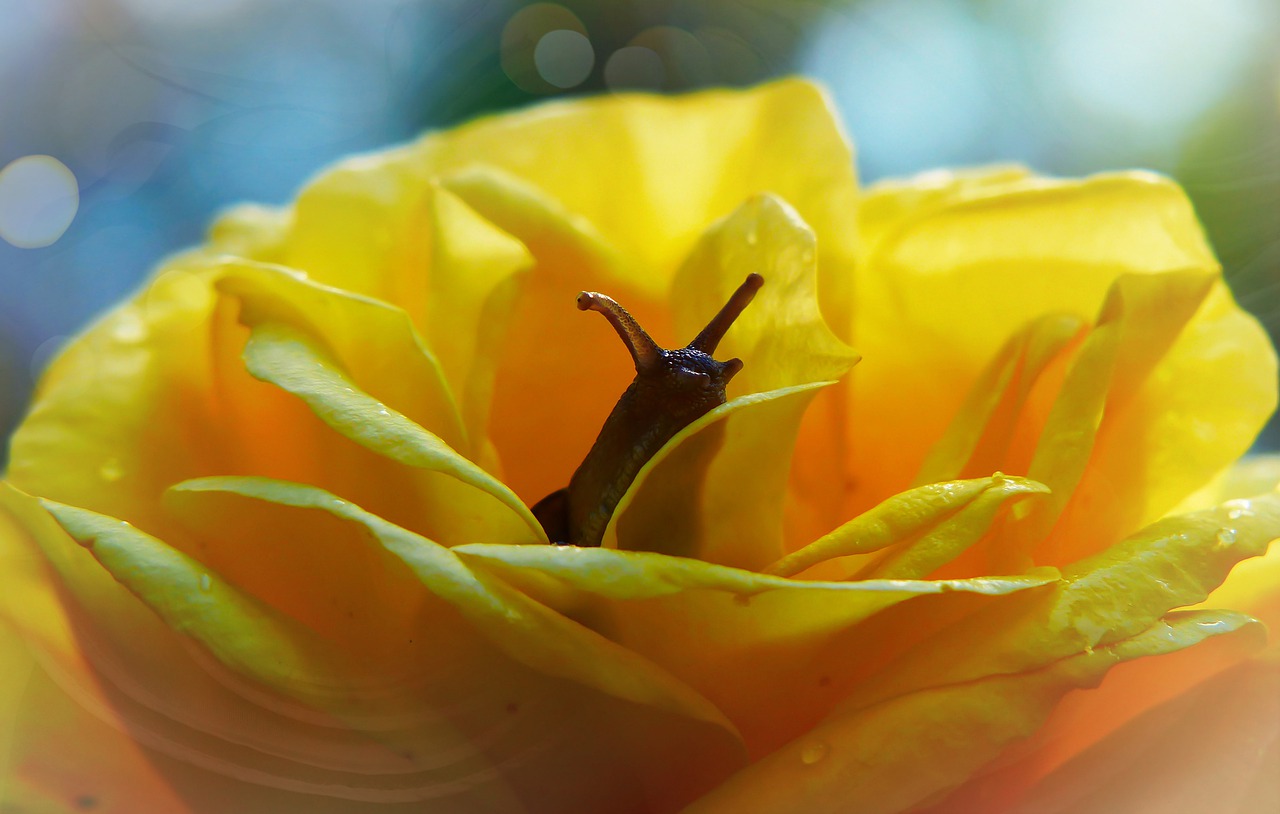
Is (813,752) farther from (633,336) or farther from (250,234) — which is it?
(250,234)

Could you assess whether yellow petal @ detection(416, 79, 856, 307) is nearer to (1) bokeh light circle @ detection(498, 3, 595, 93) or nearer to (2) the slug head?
(2) the slug head

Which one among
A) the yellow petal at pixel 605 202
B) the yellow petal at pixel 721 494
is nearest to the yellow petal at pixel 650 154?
A: the yellow petal at pixel 605 202

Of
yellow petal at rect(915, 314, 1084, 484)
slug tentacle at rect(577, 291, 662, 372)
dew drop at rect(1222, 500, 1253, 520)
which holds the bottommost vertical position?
dew drop at rect(1222, 500, 1253, 520)

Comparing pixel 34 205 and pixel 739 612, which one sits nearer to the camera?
pixel 739 612

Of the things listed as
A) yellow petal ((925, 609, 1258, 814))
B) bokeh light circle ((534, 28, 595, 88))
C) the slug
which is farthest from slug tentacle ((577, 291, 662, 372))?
bokeh light circle ((534, 28, 595, 88))

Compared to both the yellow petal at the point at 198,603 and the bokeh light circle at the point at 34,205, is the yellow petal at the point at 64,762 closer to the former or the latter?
the yellow petal at the point at 198,603

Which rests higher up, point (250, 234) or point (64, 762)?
point (250, 234)

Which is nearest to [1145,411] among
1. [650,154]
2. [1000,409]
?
[1000,409]
